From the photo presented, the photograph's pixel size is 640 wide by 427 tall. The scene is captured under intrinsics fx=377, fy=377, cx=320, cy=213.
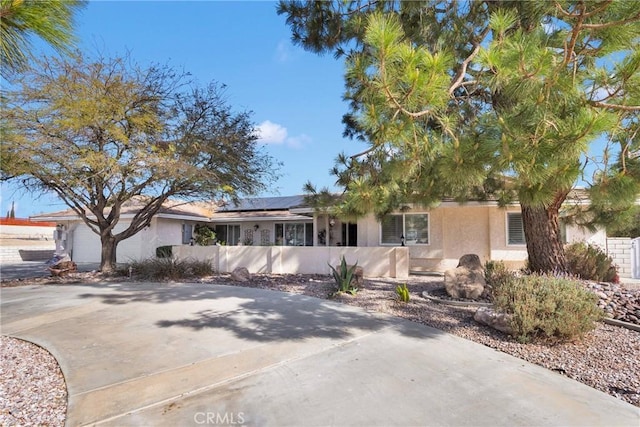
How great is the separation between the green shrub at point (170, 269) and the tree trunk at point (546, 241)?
10560 millimetres

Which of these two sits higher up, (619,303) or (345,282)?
(345,282)

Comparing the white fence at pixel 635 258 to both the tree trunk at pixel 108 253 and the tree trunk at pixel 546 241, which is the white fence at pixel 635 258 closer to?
the tree trunk at pixel 546 241

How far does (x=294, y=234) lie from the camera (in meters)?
23.2

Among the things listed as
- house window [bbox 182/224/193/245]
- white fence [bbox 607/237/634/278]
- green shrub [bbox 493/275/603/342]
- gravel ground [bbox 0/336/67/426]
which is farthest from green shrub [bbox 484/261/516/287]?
house window [bbox 182/224/193/245]

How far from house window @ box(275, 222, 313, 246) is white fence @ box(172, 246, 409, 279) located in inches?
309

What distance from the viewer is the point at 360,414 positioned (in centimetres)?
360

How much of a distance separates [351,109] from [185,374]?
8615 mm

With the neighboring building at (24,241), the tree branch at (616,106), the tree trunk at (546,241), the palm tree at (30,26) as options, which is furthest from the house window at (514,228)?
the neighboring building at (24,241)

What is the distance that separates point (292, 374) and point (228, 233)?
21.4m

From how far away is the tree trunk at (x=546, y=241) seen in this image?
8.91 m

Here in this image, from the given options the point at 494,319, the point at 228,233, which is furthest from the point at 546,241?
the point at 228,233

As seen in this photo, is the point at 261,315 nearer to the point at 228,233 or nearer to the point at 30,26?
the point at 30,26

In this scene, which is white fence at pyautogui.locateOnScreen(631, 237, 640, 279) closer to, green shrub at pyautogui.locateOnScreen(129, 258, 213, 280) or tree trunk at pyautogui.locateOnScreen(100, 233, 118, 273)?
green shrub at pyautogui.locateOnScreen(129, 258, 213, 280)

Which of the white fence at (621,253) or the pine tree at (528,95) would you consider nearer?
the pine tree at (528,95)
